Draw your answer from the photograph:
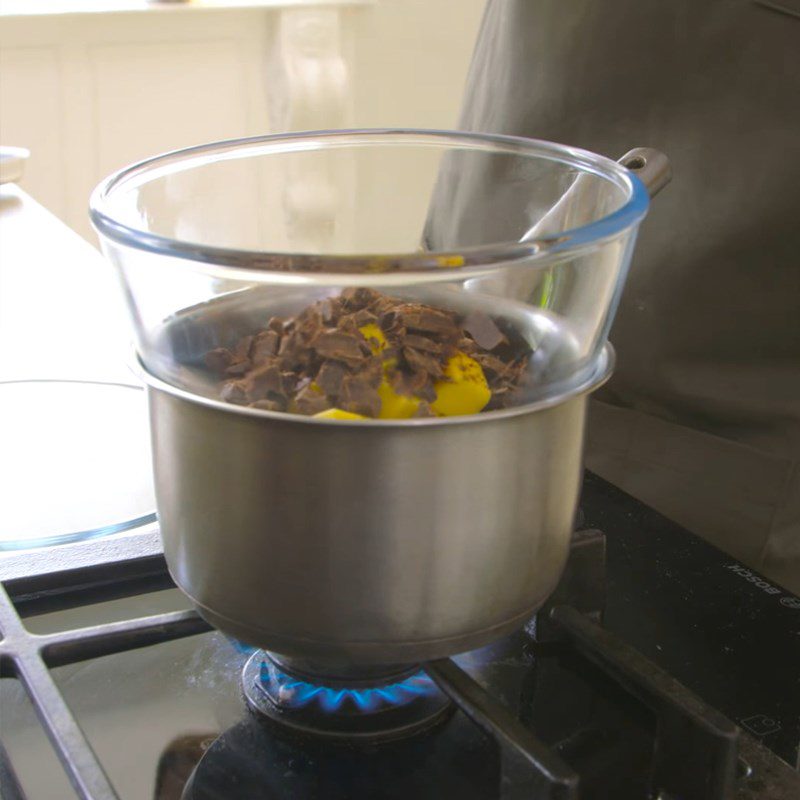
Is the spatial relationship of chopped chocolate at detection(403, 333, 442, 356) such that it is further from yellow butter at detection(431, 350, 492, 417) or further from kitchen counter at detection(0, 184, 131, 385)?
kitchen counter at detection(0, 184, 131, 385)

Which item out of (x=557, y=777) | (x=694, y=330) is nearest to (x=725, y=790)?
(x=557, y=777)

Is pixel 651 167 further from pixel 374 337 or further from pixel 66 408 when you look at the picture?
pixel 66 408

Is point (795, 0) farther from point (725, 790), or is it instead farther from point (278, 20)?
point (278, 20)

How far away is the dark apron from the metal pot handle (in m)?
0.37

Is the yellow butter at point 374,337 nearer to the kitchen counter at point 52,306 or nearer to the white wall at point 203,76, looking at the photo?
the kitchen counter at point 52,306

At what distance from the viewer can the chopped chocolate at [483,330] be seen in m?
0.40

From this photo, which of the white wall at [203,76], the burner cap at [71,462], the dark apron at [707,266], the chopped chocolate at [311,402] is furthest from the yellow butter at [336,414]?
the white wall at [203,76]

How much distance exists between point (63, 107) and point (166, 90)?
0.61 ft

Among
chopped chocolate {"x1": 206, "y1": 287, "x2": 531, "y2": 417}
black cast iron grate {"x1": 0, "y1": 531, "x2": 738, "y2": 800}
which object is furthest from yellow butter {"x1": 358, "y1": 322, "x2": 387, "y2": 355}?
black cast iron grate {"x1": 0, "y1": 531, "x2": 738, "y2": 800}

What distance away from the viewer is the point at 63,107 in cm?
200

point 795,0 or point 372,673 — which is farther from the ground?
point 795,0

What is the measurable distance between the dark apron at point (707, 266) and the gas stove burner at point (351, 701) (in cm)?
46

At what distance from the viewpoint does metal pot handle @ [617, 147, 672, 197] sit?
1.53ft

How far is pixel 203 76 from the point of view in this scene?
2.11 meters
